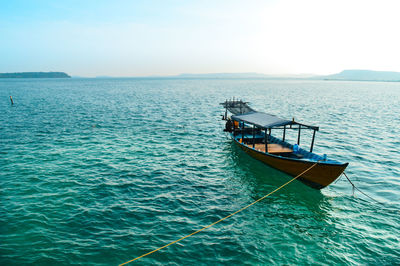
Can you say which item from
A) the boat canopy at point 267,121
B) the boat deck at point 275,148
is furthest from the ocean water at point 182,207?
the boat canopy at point 267,121

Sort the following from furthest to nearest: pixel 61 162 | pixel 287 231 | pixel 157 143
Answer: pixel 157 143
pixel 61 162
pixel 287 231

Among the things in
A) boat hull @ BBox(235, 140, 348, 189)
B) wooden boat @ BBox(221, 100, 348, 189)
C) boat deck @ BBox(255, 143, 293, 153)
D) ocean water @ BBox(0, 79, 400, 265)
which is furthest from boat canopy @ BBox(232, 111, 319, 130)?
ocean water @ BBox(0, 79, 400, 265)

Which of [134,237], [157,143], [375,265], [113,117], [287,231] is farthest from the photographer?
[113,117]

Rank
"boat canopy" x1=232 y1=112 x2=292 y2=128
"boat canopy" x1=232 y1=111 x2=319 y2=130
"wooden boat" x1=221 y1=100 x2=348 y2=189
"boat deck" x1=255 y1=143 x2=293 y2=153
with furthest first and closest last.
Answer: "boat deck" x1=255 y1=143 x2=293 y2=153 → "boat canopy" x1=232 y1=112 x2=292 y2=128 → "boat canopy" x1=232 y1=111 x2=319 y2=130 → "wooden boat" x1=221 y1=100 x2=348 y2=189

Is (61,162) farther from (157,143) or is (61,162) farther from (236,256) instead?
(236,256)

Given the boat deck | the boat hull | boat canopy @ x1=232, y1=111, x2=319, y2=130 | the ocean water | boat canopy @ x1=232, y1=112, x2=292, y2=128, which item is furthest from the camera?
the boat deck

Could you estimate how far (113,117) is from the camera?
4497cm

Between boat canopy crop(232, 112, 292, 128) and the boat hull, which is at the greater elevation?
boat canopy crop(232, 112, 292, 128)

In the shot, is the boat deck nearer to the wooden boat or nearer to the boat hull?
the wooden boat

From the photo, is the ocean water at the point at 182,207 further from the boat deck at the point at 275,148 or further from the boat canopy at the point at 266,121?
the boat canopy at the point at 266,121

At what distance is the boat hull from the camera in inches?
604

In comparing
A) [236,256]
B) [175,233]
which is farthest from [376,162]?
[175,233]

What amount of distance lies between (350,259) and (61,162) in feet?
74.3

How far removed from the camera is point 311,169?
16.4m
